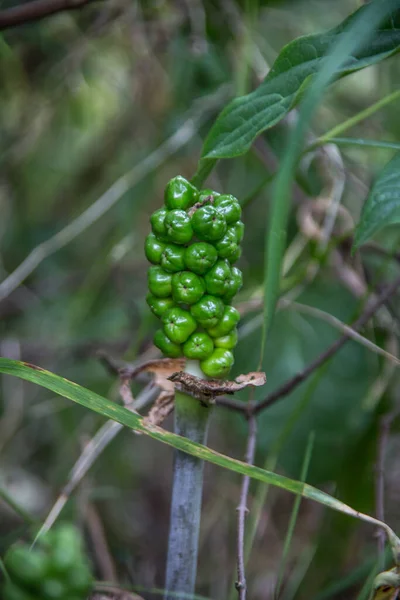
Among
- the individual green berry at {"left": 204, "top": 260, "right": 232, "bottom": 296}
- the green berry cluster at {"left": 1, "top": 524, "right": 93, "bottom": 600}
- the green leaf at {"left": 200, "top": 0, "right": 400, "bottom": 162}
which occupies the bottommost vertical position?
the green berry cluster at {"left": 1, "top": 524, "right": 93, "bottom": 600}

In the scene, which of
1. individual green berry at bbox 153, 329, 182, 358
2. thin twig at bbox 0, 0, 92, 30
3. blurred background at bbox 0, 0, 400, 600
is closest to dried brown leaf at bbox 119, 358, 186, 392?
individual green berry at bbox 153, 329, 182, 358

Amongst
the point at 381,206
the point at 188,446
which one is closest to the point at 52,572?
the point at 188,446

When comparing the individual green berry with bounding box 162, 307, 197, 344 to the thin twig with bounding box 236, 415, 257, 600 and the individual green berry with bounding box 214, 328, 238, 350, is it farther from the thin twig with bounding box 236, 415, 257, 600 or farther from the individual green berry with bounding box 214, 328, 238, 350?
the thin twig with bounding box 236, 415, 257, 600

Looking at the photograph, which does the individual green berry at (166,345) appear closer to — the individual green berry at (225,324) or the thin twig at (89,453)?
the individual green berry at (225,324)

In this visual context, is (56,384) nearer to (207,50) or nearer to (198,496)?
(198,496)

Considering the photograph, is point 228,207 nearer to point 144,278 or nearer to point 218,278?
point 218,278

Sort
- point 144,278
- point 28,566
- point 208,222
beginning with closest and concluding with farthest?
point 28,566 → point 208,222 → point 144,278

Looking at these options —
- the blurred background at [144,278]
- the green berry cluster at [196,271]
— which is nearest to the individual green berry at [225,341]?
the green berry cluster at [196,271]
